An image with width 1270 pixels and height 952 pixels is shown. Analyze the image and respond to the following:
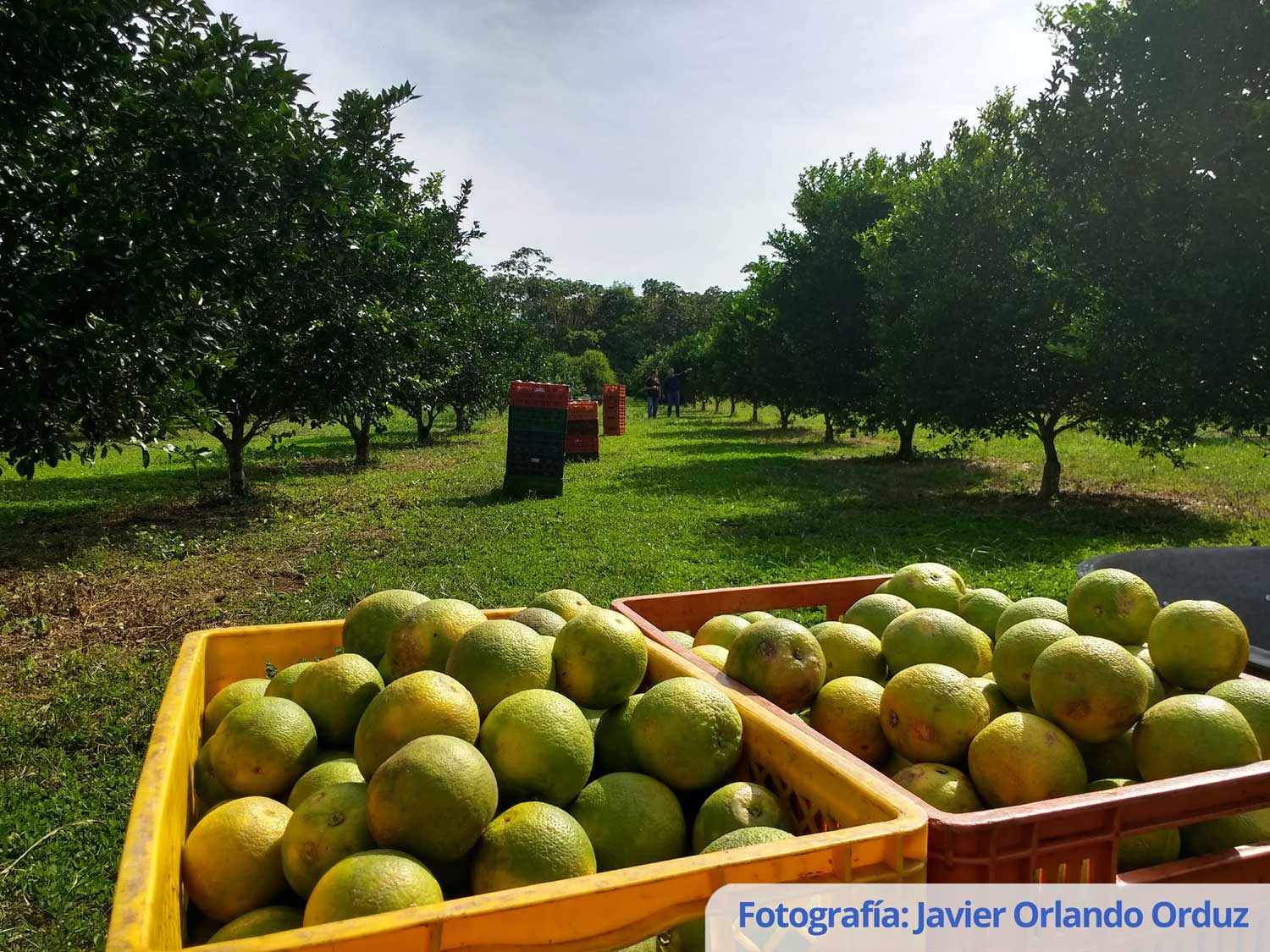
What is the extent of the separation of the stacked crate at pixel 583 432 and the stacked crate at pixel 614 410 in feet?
24.0

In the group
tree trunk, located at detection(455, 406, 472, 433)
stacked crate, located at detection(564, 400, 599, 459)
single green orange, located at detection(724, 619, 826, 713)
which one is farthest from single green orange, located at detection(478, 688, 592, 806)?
tree trunk, located at detection(455, 406, 472, 433)

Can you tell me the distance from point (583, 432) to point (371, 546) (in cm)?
907

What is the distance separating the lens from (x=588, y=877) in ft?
4.55

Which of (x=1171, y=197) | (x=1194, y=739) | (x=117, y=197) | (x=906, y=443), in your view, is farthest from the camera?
(x=906, y=443)

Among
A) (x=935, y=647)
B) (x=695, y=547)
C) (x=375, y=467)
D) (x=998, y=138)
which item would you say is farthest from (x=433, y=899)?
(x=375, y=467)

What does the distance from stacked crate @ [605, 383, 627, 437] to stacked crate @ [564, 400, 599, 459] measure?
7325mm

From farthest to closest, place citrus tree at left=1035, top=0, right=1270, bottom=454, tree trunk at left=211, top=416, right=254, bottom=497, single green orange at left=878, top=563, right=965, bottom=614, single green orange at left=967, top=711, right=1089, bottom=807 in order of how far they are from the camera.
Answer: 1. tree trunk at left=211, top=416, right=254, bottom=497
2. citrus tree at left=1035, top=0, right=1270, bottom=454
3. single green orange at left=878, top=563, right=965, bottom=614
4. single green orange at left=967, top=711, right=1089, bottom=807

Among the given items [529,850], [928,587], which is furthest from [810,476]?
[529,850]

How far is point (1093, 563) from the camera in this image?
4047mm

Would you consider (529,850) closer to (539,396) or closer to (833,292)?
(539,396)

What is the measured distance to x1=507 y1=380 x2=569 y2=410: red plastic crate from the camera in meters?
12.0

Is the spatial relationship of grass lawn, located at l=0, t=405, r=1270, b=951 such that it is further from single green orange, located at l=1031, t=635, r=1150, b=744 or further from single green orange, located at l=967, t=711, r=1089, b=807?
single green orange, located at l=1031, t=635, r=1150, b=744

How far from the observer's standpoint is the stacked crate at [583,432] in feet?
57.4

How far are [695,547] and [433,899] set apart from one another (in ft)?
24.1
